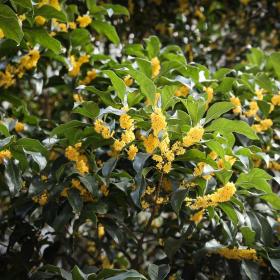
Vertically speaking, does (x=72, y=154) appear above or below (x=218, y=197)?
below

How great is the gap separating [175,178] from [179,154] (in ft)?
0.62

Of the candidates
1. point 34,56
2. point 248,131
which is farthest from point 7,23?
point 248,131

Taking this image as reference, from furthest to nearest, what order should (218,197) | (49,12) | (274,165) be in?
1. (274,165)
2. (49,12)
3. (218,197)

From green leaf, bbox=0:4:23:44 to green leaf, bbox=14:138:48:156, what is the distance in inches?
12.1

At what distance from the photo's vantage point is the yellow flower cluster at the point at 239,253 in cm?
140

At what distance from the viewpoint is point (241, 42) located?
2.87 metres

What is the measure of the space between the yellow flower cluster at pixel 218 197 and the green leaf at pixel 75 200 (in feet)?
1.19

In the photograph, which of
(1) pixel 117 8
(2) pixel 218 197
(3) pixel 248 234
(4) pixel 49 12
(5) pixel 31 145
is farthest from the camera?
Answer: (1) pixel 117 8

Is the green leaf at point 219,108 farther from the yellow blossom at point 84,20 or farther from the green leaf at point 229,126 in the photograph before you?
the yellow blossom at point 84,20

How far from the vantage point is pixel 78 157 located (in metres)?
1.43

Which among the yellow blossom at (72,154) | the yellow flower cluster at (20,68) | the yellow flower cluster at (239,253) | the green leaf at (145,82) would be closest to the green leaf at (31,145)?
the yellow blossom at (72,154)

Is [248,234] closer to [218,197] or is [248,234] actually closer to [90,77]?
[218,197]

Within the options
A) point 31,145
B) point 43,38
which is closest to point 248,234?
point 31,145

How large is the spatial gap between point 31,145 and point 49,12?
0.52 metres
